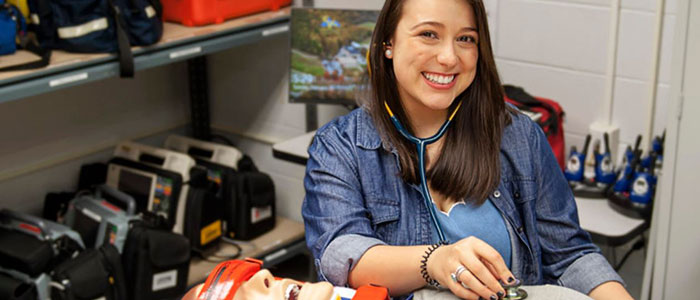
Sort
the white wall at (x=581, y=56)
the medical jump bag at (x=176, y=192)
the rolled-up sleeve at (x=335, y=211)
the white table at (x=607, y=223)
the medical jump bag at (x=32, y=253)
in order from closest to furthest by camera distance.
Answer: the rolled-up sleeve at (x=335, y=211) < the white table at (x=607, y=223) < the medical jump bag at (x=32, y=253) < the white wall at (x=581, y=56) < the medical jump bag at (x=176, y=192)

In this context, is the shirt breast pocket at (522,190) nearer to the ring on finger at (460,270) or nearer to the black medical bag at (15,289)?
the ring on finger at (460,270)

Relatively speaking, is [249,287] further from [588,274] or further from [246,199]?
[246,199]

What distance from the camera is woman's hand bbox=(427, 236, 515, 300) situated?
3.83 ft

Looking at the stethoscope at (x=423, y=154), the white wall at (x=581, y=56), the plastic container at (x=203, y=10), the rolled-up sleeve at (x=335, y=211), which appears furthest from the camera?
the plastic container at (x=203, y=10)

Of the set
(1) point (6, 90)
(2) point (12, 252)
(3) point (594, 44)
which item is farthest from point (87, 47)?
(3) point (594, 44)

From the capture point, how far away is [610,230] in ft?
7.93

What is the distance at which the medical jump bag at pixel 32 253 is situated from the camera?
2.63 metres

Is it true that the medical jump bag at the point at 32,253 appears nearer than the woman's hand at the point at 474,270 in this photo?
No

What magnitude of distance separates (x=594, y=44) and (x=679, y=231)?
0.95 metres

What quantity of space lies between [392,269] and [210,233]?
2.12m

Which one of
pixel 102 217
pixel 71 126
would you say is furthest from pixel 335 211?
pixel 71 126

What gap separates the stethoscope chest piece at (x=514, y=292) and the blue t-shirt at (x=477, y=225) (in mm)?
277

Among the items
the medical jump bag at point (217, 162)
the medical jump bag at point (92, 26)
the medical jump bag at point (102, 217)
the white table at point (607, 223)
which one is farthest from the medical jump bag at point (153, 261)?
the white table at point (607, 223)

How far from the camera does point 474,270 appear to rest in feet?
3.84
